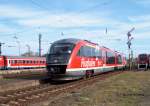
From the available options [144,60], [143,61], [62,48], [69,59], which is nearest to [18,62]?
[143,61]

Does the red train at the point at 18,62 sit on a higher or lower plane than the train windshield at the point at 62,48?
lower

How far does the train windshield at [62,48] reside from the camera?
2621 centimetres

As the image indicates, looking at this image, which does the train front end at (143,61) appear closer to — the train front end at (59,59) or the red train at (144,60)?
the red train at (144,60)

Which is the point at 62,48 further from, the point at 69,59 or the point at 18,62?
the point at 18,62

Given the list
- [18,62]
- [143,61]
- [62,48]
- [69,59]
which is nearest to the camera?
[69,59]

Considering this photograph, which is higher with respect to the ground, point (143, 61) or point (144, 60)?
point (144, 60)

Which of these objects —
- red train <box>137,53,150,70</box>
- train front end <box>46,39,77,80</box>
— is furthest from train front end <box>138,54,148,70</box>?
train front end <box>46,39,77,80</box>

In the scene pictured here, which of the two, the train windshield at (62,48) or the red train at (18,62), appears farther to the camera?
the red train at (18,62)

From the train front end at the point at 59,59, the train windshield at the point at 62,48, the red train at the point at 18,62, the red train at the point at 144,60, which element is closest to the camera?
the train front end at the point at 59,59

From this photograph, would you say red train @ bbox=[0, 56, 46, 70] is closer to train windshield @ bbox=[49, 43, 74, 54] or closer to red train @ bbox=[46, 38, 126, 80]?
red train @ bbox=[46, 38, 126, 80]

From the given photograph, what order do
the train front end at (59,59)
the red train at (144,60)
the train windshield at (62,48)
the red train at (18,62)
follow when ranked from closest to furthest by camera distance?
the train front end at (59,59) < the train windshield at (62,48) < the red train at (18,62) < the red train at (144,60)

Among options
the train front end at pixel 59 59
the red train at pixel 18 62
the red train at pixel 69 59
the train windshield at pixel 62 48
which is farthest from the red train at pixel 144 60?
the train windshield at pixel 62 48

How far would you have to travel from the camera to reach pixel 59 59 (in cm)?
2578

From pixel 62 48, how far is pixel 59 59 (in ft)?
3.67
